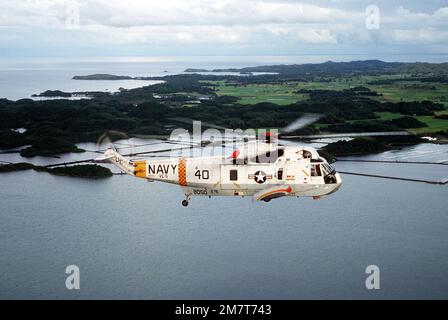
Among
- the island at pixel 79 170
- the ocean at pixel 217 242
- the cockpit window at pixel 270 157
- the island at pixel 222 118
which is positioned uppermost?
the cockpit window at pixel 270 157

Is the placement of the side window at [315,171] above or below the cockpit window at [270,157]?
below

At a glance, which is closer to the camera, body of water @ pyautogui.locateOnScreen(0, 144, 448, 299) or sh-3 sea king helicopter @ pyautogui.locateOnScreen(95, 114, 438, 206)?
sh-3 sea king helicopter @ pyautogui.locateOnScreen(95, 114, 438, 206)

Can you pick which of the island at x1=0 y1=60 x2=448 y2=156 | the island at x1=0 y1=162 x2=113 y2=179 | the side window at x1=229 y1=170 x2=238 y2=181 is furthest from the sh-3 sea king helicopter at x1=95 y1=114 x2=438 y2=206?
the island at x1=0 y1=60 x2=448 y2=156

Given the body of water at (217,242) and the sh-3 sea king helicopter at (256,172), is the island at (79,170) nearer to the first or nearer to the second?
the body of water at (217,242)

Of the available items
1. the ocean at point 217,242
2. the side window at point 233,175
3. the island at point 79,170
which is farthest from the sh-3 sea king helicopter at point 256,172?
the island at point 79,170

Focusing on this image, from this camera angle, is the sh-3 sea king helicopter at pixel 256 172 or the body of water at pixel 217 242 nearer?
the sh-3 sea king helicopter at pixel 256 172

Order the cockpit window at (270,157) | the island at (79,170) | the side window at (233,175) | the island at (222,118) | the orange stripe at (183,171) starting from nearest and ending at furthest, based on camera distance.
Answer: the side window at (233,175), the cockpit window at (270,157), the orange stripe at (183,171), the island at (79,170), the island at (222,118)

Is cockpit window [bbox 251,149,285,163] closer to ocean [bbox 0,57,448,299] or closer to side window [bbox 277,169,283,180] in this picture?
side window [bbox 277,169,283,180]

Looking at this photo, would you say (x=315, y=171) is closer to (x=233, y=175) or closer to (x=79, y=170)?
(x=233, y=175)

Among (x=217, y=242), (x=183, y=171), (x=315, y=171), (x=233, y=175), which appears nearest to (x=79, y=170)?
(x=217, y=242)
